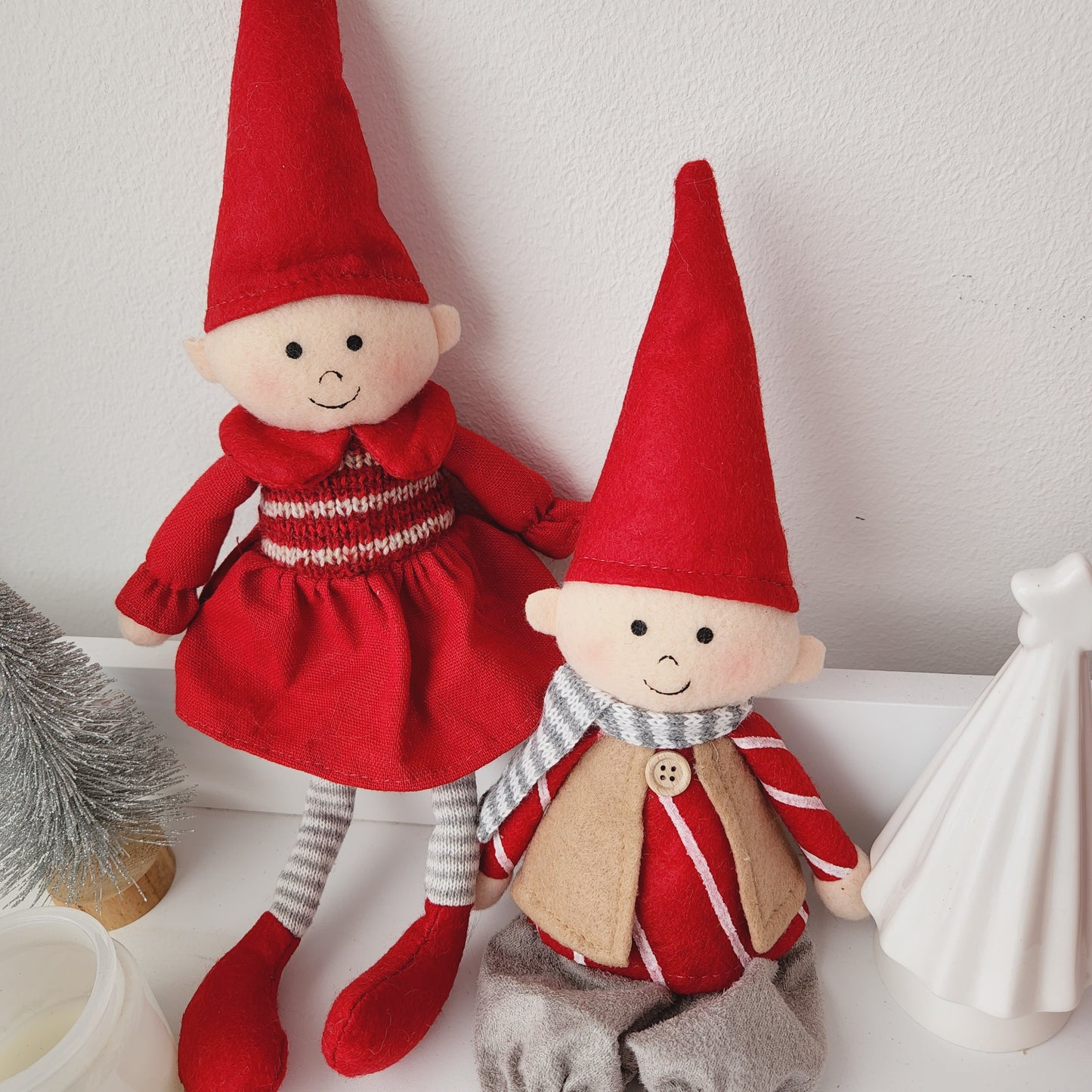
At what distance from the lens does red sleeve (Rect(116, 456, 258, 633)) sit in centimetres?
60

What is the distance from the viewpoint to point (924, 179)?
0.54 metres

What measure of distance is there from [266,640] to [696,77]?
441mm

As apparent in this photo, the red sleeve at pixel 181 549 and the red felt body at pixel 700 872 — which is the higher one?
the red sleeve at pixel 181 549

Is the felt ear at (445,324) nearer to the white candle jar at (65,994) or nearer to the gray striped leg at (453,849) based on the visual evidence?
the gray striped leg at (453,849)

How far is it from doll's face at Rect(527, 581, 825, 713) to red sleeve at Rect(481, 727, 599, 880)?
0.07 m

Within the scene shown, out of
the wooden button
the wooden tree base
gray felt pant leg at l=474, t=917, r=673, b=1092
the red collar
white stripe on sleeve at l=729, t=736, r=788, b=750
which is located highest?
the red collar

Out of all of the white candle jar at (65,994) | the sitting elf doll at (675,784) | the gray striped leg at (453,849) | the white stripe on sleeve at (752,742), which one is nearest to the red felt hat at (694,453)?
the sitting elf doll at (675,784)

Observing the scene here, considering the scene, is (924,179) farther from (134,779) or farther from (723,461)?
(134,779)

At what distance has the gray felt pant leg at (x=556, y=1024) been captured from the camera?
490 millimetres

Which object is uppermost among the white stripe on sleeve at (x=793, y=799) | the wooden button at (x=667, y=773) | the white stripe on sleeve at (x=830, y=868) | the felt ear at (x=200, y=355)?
the felt ear at (x=200, y=355)

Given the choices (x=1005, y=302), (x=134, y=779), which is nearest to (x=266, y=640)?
(x=134, y=779)

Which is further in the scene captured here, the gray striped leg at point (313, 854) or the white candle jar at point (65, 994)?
the gray striped leg at point (313, 854)

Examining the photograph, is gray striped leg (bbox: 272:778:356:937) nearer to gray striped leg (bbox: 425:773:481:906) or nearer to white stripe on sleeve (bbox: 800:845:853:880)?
gray striped leg (bbox: 425:773:481:906)

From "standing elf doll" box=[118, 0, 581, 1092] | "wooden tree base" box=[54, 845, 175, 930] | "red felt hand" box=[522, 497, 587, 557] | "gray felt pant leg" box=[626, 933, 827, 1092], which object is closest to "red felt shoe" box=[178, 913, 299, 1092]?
"standing elf doll" box=[118, 0, 581, 1092]
